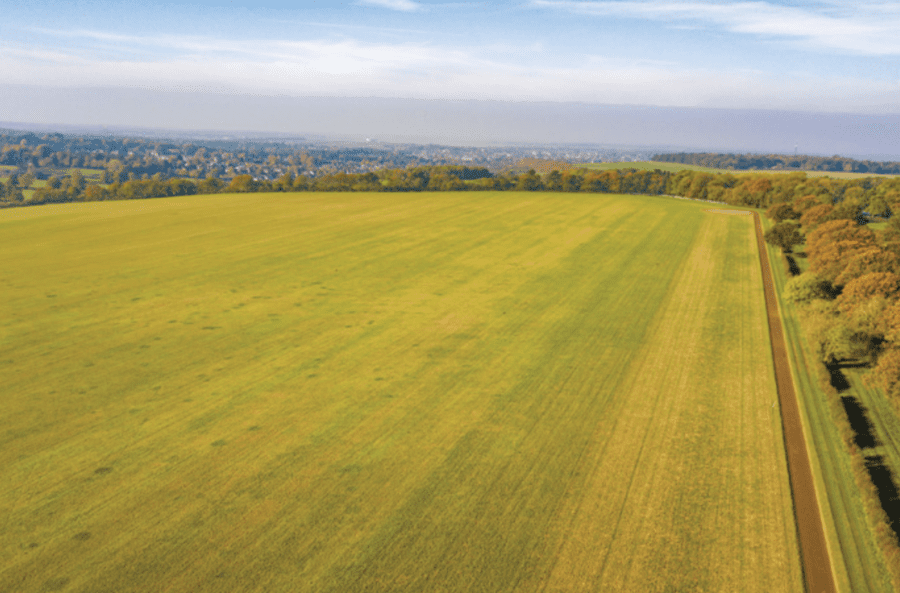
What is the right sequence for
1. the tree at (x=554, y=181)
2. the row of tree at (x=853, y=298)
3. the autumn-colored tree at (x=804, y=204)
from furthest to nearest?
the tree at (x=554, y=181) < the autumn-colored tree at (x=804, y=204) < the row of tree at (x=853, y=298)

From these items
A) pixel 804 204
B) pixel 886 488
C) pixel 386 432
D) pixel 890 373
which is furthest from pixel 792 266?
pixel 386 432

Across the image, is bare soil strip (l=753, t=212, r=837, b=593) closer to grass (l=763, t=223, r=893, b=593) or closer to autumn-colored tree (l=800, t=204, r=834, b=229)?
grass (l=763, t=223, r=893, b=593)

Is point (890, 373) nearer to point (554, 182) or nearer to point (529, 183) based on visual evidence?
point (529, 183)

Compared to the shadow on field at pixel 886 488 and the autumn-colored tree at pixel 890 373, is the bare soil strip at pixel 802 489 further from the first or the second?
the autumn-colored tree at pixel 890 373

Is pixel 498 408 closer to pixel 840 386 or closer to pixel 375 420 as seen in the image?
pixel 375 420

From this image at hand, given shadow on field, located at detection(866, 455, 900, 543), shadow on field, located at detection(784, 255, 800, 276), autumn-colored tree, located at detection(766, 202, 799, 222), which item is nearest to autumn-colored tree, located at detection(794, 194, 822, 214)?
autumn-colored tree, located at detection(766, 202, 799, 222)

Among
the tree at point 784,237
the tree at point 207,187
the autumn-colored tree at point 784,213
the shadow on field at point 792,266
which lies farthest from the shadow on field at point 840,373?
the tree at point 207,187
